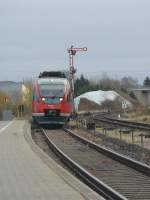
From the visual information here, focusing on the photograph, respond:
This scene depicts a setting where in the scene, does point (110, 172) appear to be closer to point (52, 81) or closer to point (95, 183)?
point (95, 183)

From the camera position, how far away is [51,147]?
27297 millimetres

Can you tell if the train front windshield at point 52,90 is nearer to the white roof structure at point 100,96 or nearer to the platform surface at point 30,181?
the platform surface at point 30,181

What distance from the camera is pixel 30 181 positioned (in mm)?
14695

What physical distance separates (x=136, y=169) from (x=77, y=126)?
27.3 metres

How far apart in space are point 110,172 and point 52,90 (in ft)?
82.4

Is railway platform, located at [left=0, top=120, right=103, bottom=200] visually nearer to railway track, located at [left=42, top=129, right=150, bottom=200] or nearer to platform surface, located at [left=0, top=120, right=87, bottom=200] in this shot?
platform surface, located at [left=0, top=120, right=87, bottom=200]

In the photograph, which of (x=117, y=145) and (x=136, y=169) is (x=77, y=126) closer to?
(x=117, y=145)

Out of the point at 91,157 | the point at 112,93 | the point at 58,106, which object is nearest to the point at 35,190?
the point at 91,157

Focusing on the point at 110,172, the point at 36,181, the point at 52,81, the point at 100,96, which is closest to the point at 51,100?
the point at 52,81

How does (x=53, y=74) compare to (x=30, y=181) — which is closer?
(x=30, y=181)

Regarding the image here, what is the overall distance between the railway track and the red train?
15407 millimetres

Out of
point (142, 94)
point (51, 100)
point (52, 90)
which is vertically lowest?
point (51, 100)

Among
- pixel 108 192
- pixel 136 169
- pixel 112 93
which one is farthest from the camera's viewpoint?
pixel 112 93

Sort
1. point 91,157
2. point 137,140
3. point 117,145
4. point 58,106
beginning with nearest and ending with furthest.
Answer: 1. point 91,157
2. point 117,145
3. point 137,140
4. point 58,106
